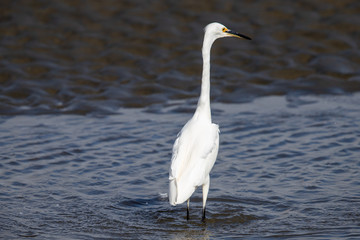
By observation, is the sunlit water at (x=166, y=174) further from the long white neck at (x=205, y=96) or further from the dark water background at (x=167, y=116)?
the long white neck at (x=205, y=96)

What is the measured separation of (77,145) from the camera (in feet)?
26.2

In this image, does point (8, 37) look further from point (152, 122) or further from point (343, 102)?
point (343, 102)

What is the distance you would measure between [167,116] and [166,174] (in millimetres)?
2173

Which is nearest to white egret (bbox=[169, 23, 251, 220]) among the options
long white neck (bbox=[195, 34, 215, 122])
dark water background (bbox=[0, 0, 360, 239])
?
long white neck (bbox=[195, 34, 215, 122])

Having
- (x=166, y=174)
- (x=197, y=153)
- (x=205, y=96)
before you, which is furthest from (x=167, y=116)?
(x=197, y=153)

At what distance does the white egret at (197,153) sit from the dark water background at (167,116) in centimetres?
38

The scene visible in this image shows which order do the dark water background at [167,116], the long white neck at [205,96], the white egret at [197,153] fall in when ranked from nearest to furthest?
the white egret at [197,153], the dark water background at [167,116], the long white neck at [205,96]

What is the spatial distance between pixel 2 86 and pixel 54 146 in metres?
2.62

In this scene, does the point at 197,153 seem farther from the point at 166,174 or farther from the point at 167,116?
the point at 167,116

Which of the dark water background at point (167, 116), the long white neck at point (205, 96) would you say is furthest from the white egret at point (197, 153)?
the dark water background at point (167, 116)

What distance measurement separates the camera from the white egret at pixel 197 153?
222 inches

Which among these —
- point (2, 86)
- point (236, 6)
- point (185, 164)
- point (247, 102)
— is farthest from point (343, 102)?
point (2, 86)

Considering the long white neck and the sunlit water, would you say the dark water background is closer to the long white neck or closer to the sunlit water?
the sunlit water

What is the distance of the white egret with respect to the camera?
5.63 metres
